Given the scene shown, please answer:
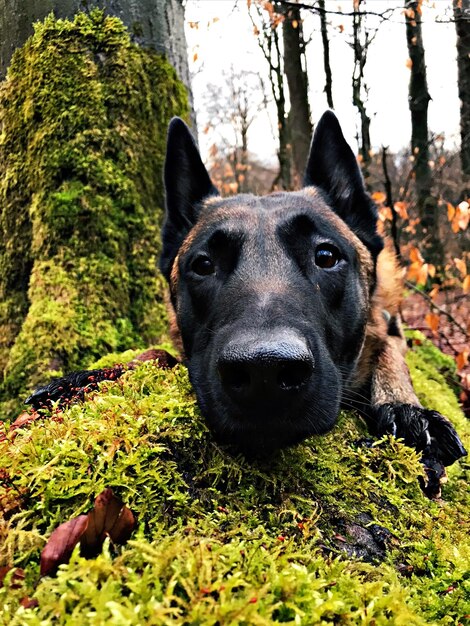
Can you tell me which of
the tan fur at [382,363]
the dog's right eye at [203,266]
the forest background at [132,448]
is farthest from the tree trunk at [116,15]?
the tan fur at [382,363]

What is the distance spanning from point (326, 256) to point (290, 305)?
748 mm

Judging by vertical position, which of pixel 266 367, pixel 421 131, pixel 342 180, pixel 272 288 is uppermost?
pixel 421 131

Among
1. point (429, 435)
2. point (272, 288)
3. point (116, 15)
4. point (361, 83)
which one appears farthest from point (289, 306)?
point (361, 83)

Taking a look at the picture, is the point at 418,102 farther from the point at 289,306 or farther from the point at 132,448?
the point at 132,448

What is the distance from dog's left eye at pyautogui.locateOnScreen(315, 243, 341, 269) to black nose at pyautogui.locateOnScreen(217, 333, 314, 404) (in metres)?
1.00

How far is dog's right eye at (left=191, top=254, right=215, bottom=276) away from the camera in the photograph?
286cm

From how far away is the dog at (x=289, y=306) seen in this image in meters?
1.89

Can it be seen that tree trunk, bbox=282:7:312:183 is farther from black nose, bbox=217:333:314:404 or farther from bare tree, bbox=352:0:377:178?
black nose, bbox=217:333:314:404

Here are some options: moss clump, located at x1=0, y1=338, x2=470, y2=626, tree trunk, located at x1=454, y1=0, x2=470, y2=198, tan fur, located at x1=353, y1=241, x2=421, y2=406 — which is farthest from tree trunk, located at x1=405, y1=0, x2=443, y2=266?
moss clump, located at x1=0, y1=338, x2=470, y2=626

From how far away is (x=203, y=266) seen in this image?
9.50 feet

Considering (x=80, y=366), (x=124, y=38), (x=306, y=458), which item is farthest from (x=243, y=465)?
(x=124, y=38)

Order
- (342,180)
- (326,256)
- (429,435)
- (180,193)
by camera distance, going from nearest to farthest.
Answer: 1. (429,435)
2. (326,256)
3. (342,180)
4. (180,193)

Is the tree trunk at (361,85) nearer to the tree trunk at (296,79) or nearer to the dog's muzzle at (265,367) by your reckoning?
the tree trunk at (296,79)

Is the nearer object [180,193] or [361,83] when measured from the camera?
[180,193]
